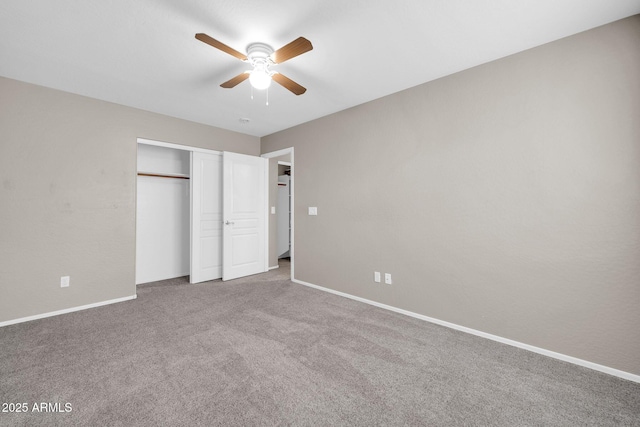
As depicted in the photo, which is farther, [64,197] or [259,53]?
[64,197]

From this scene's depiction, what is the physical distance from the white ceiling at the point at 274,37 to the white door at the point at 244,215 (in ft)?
5.32

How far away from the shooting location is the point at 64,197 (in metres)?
3.12

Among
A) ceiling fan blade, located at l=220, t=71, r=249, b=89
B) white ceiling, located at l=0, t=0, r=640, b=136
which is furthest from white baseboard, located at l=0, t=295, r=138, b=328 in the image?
ceiling fan blade, located at l=220, t=71, r=249, b=89

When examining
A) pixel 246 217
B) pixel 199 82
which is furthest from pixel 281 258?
pixel 199 82

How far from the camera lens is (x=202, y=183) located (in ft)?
14.4

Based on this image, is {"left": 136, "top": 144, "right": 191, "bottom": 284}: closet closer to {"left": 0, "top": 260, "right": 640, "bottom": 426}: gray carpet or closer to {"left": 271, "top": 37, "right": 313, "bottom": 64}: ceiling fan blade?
{"left": 0, "top": 260, "right": 640, "bottom": 426}: gray carpet

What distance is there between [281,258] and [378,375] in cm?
479

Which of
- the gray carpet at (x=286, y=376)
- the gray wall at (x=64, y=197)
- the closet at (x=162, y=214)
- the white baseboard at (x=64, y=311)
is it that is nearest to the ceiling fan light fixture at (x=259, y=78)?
the gray carpet at (x=286, y=376)

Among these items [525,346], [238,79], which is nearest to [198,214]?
[238,79]

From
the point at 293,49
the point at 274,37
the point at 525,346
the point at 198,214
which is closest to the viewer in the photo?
the point at 293,49

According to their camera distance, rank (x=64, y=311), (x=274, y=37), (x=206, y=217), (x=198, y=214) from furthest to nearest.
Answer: (x=206, y=217)
(x=198, y=214)
(x=64, y=311)
(x=274, y=37)

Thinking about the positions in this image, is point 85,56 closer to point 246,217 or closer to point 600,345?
point 246,217

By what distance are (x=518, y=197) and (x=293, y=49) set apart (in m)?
2.24

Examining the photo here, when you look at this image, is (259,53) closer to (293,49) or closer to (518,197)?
(293,49)
